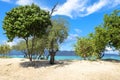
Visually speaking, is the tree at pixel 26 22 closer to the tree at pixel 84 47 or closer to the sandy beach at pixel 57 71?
the sandy beach at pixel 57 71

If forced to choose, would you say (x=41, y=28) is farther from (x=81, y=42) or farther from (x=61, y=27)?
(x=81, y=42)

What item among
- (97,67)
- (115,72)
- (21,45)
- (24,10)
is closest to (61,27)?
(24,10)

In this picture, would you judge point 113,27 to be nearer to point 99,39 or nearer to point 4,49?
point 99,39

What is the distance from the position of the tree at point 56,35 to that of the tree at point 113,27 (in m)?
7.23

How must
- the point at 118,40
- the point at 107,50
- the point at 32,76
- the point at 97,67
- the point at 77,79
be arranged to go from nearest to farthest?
the point at 77,79 → the point at 32,76 → the point at 97,67 → the point at 118,40 → the point at 107,50

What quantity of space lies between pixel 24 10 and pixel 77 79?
11.8 m

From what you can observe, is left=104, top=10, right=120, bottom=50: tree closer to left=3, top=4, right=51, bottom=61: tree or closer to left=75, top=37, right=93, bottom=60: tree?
left=75, top=37, right=93, bottom=60: tree

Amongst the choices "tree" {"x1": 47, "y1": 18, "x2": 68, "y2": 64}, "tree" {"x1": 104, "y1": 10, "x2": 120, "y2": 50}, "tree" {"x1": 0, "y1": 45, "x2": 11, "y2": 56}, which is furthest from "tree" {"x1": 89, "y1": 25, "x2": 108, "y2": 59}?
"tree" {"x1": 0, "y1": 45, "x2": 11, "y2": 56}

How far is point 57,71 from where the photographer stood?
2841cm

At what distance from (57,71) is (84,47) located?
17183mm

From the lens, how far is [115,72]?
2808 cm

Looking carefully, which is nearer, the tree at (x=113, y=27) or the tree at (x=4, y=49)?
the tree at (x=113, y=27)

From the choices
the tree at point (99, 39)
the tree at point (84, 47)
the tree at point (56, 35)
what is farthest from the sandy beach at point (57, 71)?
the tree at point (84, 47)

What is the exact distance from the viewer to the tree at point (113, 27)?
3731 cm
